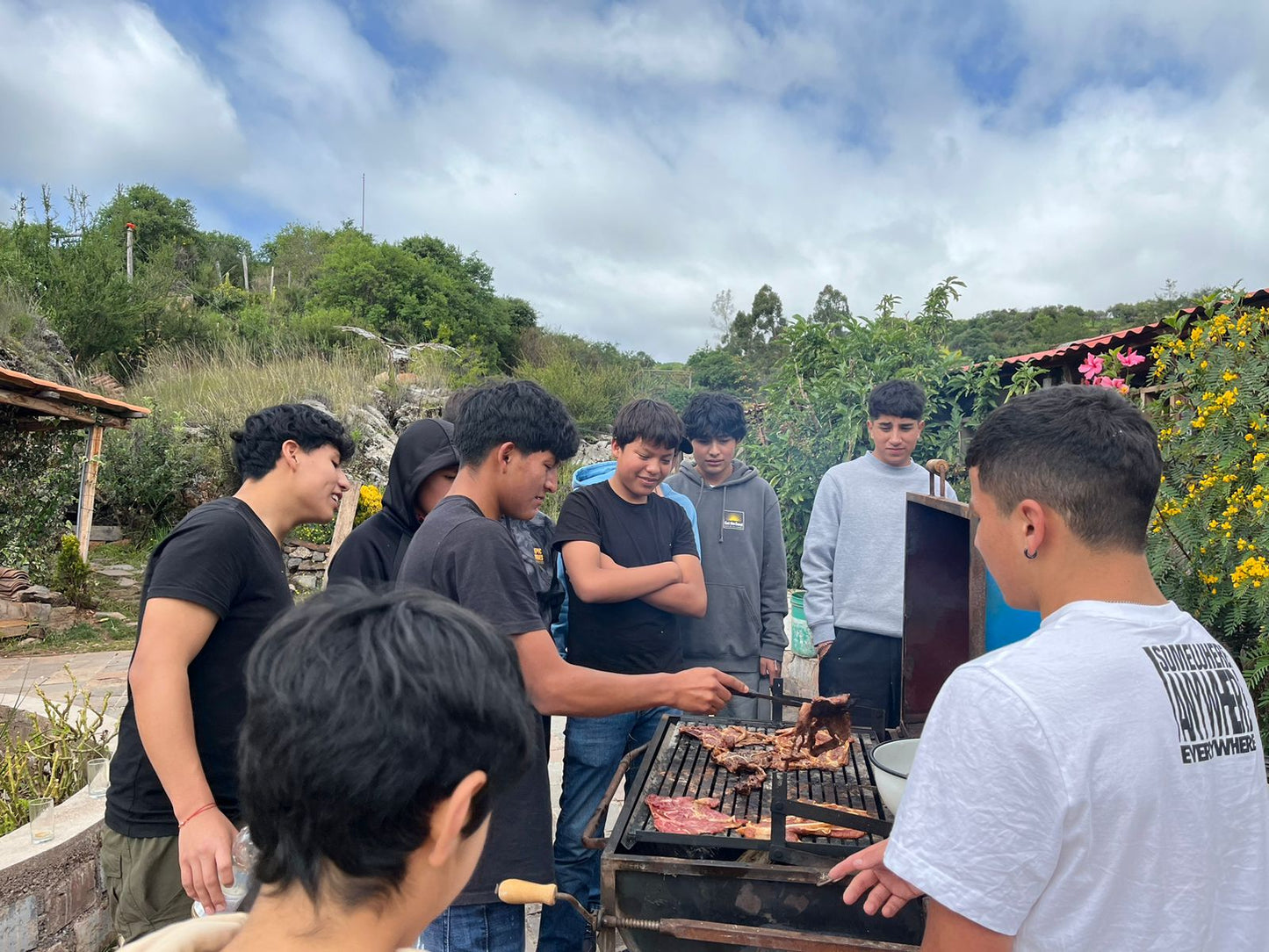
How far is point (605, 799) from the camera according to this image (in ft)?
7.57

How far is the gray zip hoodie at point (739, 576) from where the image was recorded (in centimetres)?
426

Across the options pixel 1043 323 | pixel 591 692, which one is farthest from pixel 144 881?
pixel 1043 323

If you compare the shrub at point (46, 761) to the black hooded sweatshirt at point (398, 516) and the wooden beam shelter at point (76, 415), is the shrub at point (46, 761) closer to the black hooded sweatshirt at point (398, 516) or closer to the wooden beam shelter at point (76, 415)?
the black hooded sweatshirt at point (398, 516)

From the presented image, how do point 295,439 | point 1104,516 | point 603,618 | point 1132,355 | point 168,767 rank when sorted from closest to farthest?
point 1104,516, point 168,767, point 295,439, point 603,618, point 1132,355

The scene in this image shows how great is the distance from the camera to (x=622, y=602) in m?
3.52

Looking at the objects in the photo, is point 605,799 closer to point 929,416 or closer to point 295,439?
point 295,439

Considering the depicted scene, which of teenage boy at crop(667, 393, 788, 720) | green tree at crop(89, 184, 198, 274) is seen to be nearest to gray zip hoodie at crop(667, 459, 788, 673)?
teenage boy at crop(667, 393, 788, 720)

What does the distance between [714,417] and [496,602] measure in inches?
103

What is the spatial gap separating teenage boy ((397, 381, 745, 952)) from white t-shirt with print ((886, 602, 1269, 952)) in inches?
38.8

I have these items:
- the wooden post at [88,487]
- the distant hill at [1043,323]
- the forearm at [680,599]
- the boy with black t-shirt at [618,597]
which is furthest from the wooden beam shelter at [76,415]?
the distant hill at [1043,323]

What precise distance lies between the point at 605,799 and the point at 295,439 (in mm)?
1368

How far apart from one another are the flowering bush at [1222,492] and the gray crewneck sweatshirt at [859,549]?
0.96 m

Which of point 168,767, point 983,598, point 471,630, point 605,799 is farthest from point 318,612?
point 983,598

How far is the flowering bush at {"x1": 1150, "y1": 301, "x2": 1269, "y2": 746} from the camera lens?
127 inches
